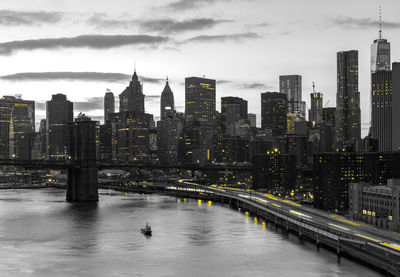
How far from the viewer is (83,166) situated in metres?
142

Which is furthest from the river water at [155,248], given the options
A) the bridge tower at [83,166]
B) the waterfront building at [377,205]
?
the bridge tower at [83,166]

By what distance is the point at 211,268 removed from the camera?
62719mm

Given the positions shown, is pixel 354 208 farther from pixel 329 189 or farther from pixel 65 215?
pixel 65 215

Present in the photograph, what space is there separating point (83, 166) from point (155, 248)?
7155 centimetres

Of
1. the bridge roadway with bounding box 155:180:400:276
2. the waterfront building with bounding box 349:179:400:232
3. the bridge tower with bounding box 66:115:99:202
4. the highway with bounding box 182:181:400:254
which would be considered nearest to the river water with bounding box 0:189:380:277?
the bridge roadway with bounding box 155:180:400:276

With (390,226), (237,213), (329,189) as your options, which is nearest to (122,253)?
(390,226)

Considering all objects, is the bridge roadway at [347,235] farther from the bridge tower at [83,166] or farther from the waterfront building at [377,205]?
the bridge tower at [83,166]

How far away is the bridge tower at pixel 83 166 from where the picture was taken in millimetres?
142125

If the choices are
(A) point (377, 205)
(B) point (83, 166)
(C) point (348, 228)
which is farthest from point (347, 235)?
(B) point (83, 166)

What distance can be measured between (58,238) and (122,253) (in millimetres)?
16165

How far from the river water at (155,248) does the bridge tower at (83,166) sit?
2968cm

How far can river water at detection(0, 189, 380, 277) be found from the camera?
61.4 m

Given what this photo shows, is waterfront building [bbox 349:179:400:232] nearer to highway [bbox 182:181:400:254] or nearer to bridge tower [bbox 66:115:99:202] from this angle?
highway [bbox 182:181:400:254]

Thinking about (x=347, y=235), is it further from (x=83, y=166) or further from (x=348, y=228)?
(x=83, y=166)
